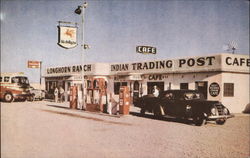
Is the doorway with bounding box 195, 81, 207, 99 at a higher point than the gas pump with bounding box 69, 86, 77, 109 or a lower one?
higher

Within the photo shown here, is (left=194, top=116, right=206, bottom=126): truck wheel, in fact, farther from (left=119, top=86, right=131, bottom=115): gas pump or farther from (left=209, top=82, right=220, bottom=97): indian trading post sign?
(left=209, top=82, right=220, bottom=97): indian trading post sign

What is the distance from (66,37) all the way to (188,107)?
→ 679 cm

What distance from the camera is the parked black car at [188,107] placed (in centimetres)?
1214

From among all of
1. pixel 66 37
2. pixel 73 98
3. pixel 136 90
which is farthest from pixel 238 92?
pixel 66 37

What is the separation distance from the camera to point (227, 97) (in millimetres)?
18719

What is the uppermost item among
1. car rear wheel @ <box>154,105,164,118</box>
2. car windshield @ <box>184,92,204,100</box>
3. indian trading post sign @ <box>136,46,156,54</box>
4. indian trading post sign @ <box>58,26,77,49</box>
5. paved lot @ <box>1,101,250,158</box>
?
indian trading post sign @ <box>136,46,156,54</box>

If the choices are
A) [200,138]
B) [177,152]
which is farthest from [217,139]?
[177,152]

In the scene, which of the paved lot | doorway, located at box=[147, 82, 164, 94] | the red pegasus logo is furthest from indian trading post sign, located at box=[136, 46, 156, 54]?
the paved lot

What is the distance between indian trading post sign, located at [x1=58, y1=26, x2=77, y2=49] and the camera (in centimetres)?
1259

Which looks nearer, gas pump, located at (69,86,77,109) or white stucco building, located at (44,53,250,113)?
white stucco building, located at (44,53,250,113)

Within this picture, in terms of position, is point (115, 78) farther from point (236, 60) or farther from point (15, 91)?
point (236, 60)

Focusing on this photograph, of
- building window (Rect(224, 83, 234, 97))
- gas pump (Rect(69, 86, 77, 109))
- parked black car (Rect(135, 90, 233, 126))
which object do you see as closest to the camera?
parked black car (Rect(135, 90, 233, 126))

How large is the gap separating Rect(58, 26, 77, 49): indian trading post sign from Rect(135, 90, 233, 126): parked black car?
554cm

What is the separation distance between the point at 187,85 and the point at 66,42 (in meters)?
11.1
